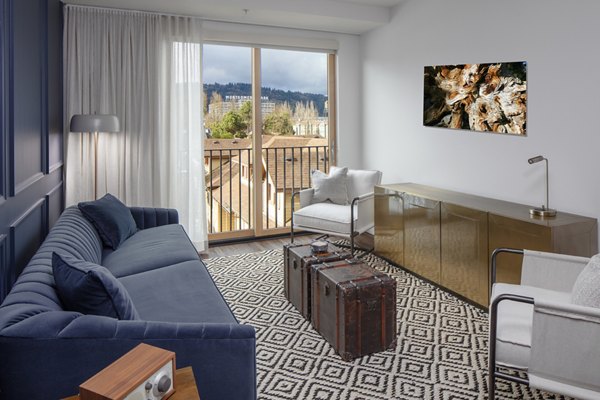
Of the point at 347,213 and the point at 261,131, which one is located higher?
the point at 261,131

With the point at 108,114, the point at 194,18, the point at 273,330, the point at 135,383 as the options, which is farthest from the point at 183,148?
the point at 135,383

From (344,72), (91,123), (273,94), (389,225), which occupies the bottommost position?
(389,225)

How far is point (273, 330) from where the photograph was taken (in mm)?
2902

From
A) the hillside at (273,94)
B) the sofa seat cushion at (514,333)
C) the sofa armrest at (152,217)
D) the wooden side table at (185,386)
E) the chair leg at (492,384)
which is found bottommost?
the chair leg at (492,384)

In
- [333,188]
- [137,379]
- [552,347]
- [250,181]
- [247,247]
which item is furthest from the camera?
[250,181]

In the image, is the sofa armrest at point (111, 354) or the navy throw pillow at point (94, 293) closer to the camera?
the sofa armrest at point (111, 354)

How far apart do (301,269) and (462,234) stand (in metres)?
1.27

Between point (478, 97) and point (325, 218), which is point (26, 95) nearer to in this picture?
point (325, 218)

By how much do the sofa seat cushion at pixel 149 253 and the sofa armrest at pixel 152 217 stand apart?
0.24 metres

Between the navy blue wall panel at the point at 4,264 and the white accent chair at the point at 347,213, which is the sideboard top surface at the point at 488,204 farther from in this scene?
the navy blue wall panel at the point at 4,264

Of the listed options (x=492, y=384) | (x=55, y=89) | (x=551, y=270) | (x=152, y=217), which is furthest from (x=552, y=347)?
(x=55, y=89)

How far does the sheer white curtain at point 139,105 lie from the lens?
4.16 metres

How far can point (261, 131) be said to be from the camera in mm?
5191

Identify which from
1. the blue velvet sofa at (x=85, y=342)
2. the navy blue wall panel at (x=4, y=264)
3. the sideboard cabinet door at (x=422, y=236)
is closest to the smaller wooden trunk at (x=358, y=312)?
the blue velvet sofa at (x=85, y=342)
